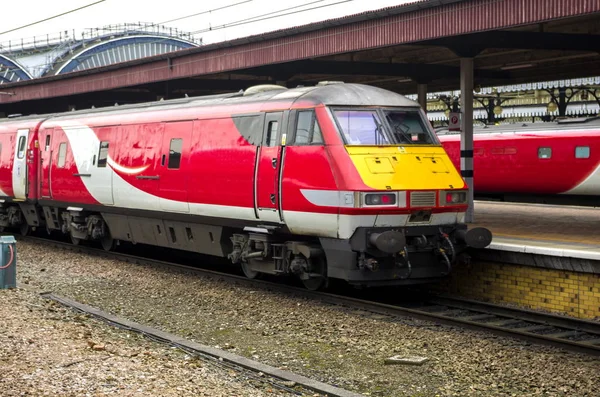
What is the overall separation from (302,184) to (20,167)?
11.5 meters

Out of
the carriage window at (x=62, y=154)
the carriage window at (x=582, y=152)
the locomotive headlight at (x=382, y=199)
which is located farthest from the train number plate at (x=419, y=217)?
the carriage window at (x=582, y=152)

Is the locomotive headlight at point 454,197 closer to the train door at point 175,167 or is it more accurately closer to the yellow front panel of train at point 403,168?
the yellow front panel of train at point 403,168

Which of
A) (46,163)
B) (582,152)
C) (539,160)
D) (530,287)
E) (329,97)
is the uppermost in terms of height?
(329,97)

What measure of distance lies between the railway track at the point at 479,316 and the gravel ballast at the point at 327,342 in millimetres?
177

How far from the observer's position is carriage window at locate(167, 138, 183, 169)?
15.2 m

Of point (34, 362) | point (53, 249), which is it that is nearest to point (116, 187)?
point (53, 249)

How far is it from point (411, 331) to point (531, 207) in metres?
14.9

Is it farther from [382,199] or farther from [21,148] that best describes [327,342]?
[21,148]

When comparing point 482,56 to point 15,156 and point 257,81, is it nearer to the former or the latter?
point 257,81

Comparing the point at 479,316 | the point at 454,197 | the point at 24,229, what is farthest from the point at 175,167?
the point at 24,229

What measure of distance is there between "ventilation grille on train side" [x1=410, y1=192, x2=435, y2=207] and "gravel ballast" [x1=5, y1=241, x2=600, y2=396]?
173 cm

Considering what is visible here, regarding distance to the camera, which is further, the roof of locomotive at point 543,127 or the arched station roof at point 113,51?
the arched station roof at point 113,51

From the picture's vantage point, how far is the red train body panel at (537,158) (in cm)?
2430

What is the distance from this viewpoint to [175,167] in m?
15.3
